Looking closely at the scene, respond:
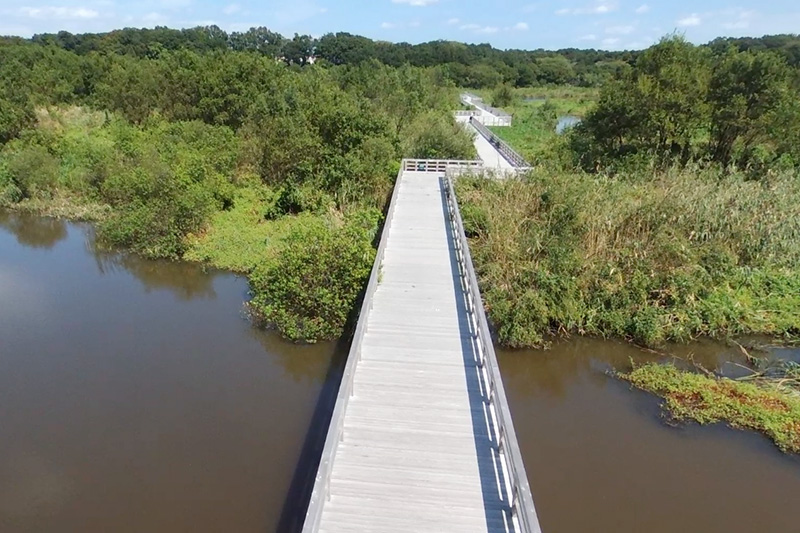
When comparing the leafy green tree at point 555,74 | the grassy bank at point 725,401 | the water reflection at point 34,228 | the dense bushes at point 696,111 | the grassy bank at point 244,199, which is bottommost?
the grassy bank at point 725,401

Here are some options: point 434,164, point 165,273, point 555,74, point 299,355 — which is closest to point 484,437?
point 299,355

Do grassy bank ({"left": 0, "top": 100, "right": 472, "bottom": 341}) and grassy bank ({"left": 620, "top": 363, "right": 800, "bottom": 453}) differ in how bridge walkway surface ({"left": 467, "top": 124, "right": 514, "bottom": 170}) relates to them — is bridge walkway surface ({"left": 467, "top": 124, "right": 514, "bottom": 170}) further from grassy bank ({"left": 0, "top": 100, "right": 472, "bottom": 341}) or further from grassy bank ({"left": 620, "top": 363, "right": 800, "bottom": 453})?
grassy bank ({"left": 620, "top": 363, "right": 800, "bottom": 453})

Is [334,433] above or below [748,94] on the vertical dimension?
below

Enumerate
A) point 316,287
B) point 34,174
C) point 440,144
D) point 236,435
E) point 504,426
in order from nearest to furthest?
point 504,426, point 236,435, point 316,287, point 34,174, point 440,144

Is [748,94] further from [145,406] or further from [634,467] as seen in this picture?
[145,406]

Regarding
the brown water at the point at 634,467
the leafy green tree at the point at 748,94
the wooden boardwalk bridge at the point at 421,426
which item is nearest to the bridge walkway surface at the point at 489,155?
the leafy green tree at the point at 748,94

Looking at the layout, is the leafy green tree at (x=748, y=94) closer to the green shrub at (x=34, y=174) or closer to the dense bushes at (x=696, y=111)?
the dense bushes at (x=696, y=111)

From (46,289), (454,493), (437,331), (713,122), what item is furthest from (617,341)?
(46,289)
